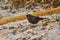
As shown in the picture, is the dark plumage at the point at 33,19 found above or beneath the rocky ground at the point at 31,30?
above

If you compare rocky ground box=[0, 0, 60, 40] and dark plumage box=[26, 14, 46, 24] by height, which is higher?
dark plumage box=[26, 14, 46, 24]

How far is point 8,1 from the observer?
7348mm

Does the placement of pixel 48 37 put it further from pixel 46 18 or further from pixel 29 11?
pixel 29 11

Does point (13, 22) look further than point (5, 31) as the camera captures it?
Yes

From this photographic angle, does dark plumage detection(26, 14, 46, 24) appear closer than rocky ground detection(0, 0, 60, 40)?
No

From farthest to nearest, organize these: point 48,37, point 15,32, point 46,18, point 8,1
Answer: point 8,1, point 46,18, point 15,32, point 48,37

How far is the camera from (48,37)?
15.3ft

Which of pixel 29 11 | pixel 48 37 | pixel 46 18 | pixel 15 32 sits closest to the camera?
Answer: pixel 48 37

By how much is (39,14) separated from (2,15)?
3.51 feet

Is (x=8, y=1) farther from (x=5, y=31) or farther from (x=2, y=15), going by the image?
(x=5, y=31)

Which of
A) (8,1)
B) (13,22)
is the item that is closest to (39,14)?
(13,22)

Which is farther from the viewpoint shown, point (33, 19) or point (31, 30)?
point (33, 19)

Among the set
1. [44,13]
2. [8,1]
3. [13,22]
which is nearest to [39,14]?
[44,13]

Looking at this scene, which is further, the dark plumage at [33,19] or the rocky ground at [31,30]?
the dark plumage at [33,19]
